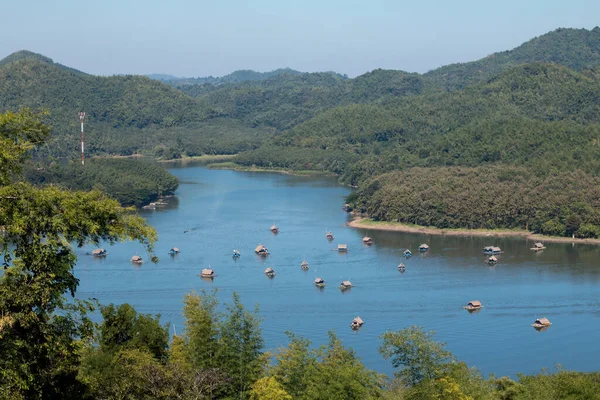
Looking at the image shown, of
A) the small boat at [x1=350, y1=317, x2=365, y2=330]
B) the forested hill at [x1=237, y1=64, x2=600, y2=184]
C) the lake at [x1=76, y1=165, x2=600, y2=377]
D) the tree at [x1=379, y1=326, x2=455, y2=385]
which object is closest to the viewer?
the tree at [x1=379, y1=326, x2=455, y2=385]

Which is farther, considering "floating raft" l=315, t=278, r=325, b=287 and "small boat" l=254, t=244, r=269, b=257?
"small boat" l=254, t=244, r=269, b=257

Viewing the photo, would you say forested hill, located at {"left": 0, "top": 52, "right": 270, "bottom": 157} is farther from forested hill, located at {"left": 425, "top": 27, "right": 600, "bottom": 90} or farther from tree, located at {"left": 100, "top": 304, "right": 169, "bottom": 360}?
tree, located at {"left": 100, "top": 304, "right": 169, "bottom": 360}

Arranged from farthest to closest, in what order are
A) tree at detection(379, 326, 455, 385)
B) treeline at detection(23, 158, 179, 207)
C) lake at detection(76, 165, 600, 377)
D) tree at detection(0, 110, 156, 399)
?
treeline at detection(23, 158, 179, 207) < lake at detection(76, 165, 600, 377) < tree at detection(379, 326, 455, 385) < tree at detection(0, 110, 156, 399)

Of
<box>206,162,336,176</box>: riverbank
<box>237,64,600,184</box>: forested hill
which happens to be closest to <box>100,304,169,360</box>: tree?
<box>237,64,600,184</box>: forested hill

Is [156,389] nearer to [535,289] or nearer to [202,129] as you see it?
[535,289]

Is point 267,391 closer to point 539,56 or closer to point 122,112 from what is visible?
point 122,112

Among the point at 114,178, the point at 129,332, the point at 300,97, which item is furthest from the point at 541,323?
the point at 300,97

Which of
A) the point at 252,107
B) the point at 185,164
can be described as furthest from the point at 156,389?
the point at 252,107
